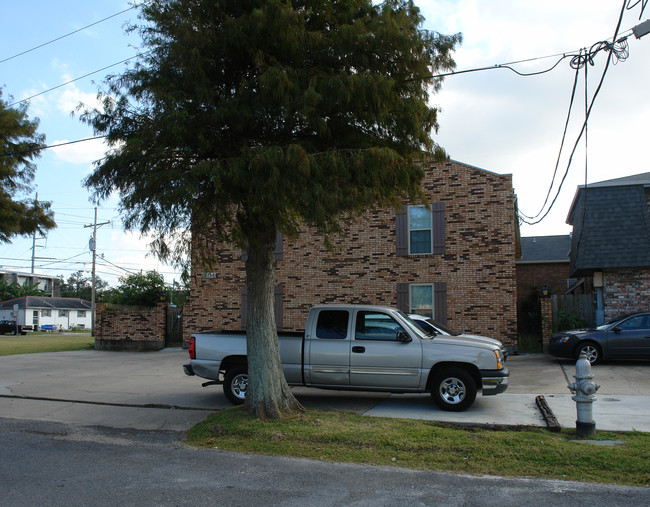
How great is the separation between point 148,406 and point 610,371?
1043 cm

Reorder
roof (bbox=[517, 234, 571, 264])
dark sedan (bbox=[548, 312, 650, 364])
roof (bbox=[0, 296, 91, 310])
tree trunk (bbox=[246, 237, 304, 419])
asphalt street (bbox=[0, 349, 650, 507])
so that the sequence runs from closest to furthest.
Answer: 1. asphalt street (bbox=[0, 349, 650, 507])
2. tree trunk (bbox=[246, 237, 304, 419])
3. dark sedan (bbox=[548, 312, 650, 364])
4. roof (bbox=[517, 234, 571, 264])
5. roof (bbox=[0, 296, 91, 310])

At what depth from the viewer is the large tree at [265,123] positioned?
22.1 feet

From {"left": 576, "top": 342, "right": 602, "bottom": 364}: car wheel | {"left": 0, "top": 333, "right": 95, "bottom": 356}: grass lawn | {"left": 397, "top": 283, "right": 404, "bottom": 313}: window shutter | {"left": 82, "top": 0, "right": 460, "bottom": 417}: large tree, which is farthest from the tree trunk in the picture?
{"left": 0, "top": 333, "right": 95, "bottom": 356}: grass lawn

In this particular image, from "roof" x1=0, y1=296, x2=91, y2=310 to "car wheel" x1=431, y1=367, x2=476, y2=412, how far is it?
59.9 m

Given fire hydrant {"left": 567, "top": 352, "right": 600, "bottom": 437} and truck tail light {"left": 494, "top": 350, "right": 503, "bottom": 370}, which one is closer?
fire hydrant {"left": 567, "top": 352, "right": 600, "bottom": 437}

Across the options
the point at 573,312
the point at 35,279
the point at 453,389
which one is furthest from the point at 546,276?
the point at 35,279

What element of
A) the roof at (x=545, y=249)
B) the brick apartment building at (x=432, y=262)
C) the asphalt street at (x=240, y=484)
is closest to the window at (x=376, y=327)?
the asphalt street at (x=240, y=484)

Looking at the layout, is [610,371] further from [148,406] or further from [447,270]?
[148,406]

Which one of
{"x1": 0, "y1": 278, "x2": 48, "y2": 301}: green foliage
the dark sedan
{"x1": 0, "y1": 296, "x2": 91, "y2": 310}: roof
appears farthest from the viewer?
{"x1": 0, "y1": 278, "x2": 48, "y2": 301}: green foliage

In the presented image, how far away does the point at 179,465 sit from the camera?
5.95 metres

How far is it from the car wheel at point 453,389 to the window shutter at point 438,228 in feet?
31.1

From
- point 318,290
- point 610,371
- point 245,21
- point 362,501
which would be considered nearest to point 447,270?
point 318,290

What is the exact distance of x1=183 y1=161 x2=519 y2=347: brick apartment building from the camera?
678 inches

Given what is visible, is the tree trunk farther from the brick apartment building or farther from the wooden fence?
the wooden fence
